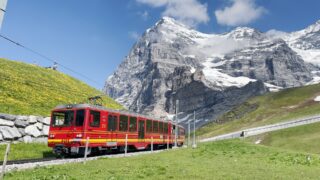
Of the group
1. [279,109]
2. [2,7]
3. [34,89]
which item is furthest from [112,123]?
[279,109]

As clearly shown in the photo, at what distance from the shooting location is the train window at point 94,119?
30.0 m

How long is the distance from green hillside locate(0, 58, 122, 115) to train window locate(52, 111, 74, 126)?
5.59 meters

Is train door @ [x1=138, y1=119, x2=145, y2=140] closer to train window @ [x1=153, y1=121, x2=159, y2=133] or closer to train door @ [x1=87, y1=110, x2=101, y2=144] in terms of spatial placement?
train window @ [x1=153, y1=121, x2=159, y2=133]

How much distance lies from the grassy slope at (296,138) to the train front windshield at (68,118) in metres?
33.9

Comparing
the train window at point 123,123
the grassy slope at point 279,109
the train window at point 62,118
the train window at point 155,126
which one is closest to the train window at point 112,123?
the train window at point 123,123

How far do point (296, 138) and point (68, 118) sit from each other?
4330cm

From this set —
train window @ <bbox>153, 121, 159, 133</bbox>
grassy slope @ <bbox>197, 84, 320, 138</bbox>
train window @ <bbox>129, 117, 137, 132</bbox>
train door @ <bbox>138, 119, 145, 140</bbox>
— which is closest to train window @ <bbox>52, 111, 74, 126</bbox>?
train window @ <bbox>129, 117, 137, 132</bbox>

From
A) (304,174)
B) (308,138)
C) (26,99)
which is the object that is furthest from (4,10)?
(308,138)

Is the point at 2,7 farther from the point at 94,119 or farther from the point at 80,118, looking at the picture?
the point at 94,119

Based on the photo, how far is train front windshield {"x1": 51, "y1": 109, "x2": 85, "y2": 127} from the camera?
2956 centimetres

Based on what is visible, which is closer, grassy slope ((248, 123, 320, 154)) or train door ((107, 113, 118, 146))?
train door ((107, 113, 118, 146))

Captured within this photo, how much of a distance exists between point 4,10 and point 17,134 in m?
27.5

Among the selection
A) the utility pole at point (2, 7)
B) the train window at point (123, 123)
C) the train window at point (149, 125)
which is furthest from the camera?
the train window at point (149, 125)

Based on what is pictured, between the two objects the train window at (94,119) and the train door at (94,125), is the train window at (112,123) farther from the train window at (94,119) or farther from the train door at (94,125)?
the train window at (94,119)
